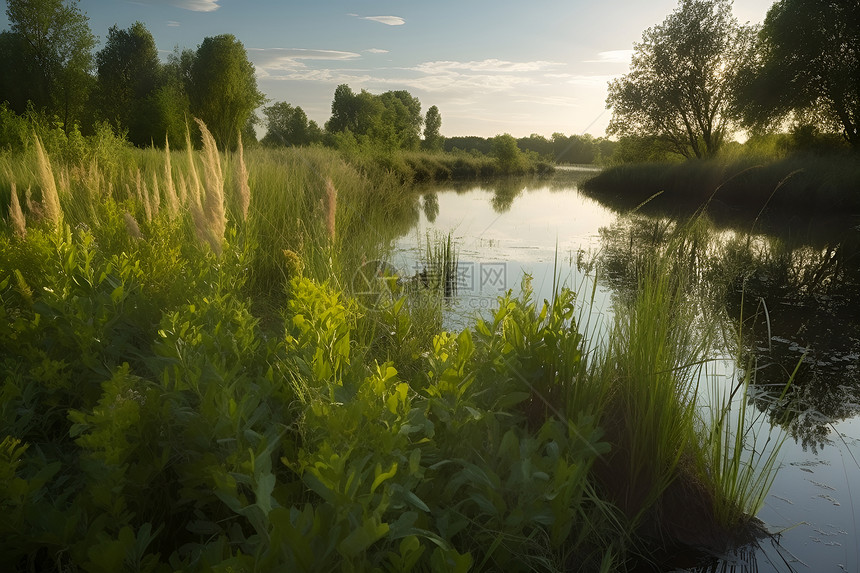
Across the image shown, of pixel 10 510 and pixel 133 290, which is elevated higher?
pixel 133 290

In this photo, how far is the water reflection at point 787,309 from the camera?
3289mm

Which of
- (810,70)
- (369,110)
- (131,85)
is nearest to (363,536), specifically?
(810,70)

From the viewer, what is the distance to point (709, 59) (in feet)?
82.5

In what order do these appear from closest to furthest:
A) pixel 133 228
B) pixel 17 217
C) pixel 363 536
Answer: pixel 363 536 → pixel 133 228 → pixel 17 217

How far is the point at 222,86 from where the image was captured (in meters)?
33.5

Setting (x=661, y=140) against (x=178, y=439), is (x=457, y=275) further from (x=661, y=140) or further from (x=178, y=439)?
(x=661, y=140)

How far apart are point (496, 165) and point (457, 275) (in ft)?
113

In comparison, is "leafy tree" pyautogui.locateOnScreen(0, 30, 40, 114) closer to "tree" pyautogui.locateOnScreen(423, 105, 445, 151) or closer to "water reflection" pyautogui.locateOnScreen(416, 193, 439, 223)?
"water reflection" pyautogui.locateOnScreen(416, 193, 439, 223)

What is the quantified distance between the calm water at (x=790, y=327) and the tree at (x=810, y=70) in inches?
455

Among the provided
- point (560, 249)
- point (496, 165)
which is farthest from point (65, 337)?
point (496, 165)

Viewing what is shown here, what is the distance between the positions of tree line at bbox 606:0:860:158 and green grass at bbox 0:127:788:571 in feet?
68.8

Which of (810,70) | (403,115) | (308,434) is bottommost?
(308,434)

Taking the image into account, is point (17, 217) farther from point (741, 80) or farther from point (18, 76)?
point (18, 76)

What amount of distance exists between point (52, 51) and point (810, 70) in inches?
1265
